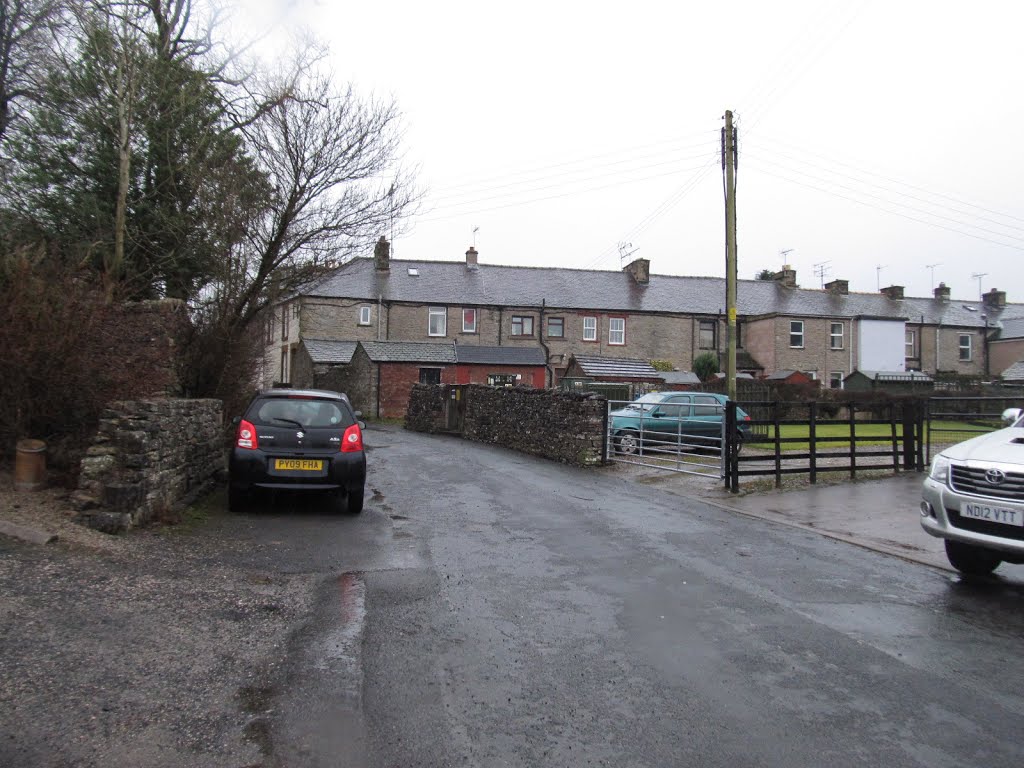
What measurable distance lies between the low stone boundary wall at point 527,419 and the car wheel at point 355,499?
7.82 metres

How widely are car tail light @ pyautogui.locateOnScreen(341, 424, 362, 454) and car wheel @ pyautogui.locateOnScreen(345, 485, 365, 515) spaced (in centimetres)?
46

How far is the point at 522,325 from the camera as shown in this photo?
40.8 metres

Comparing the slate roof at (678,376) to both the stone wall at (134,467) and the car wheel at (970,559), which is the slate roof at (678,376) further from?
the stone wall at (134,467)

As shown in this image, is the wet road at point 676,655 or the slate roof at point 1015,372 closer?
the wet road at point 676,655

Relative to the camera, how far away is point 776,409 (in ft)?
41.1

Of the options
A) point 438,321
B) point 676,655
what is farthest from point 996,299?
point 676,655

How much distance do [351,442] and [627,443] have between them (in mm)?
9109

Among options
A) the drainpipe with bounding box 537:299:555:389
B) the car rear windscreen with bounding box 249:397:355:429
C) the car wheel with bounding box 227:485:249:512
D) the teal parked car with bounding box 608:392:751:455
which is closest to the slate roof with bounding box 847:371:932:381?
the drainpipe with bounding box 537:299:555:389

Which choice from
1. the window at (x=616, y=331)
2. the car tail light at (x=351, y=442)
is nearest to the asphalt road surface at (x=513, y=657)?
the car tail light at (x=351, y=442)

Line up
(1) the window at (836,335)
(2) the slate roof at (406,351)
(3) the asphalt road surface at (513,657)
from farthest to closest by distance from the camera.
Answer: (1) the window at (836,335)
(2) the slate roof at (406,351)
(3) the asphalt road surface at (513,657)

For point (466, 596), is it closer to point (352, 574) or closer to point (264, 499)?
point (352, 574)

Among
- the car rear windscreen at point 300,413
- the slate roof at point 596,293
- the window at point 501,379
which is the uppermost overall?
the slate roof at point 596,293

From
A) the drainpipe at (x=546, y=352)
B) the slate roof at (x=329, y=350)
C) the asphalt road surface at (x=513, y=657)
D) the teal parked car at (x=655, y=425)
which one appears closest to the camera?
the asphalt road surface at (x=513, y=657)

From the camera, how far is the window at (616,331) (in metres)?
41.5
